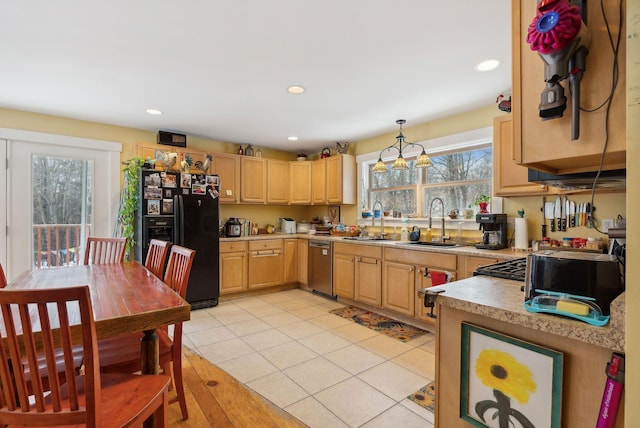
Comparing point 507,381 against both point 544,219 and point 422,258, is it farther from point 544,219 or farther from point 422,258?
point 544,219

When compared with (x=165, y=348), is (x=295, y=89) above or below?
above

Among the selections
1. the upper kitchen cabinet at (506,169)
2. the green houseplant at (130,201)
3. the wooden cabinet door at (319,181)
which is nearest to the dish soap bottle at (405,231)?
the upper kitchen cabinet at (506,169)

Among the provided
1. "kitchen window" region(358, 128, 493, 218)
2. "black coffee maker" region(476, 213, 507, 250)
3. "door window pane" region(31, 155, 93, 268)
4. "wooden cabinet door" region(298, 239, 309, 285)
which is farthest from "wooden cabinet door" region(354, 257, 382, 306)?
"door window pane" region(31, 155, 93, 268)

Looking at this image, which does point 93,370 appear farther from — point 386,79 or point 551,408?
point 386,79

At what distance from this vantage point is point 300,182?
5.14 meters

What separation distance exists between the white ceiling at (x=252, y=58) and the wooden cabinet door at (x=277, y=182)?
1.33 metres

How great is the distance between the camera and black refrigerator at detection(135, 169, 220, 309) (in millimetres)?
3584

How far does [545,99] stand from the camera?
0.95 meters

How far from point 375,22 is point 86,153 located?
12.1 feet

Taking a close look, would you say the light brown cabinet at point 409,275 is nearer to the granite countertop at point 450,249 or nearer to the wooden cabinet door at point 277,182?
the granite countertop at point 450,249

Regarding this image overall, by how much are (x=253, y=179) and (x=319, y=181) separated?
103 centimetres

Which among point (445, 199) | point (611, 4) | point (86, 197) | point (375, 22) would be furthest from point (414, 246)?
point (86, 197)

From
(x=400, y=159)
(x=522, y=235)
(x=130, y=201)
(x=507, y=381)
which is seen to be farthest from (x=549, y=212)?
(x=130, y=201)

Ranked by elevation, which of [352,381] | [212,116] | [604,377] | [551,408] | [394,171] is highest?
[212,116]
